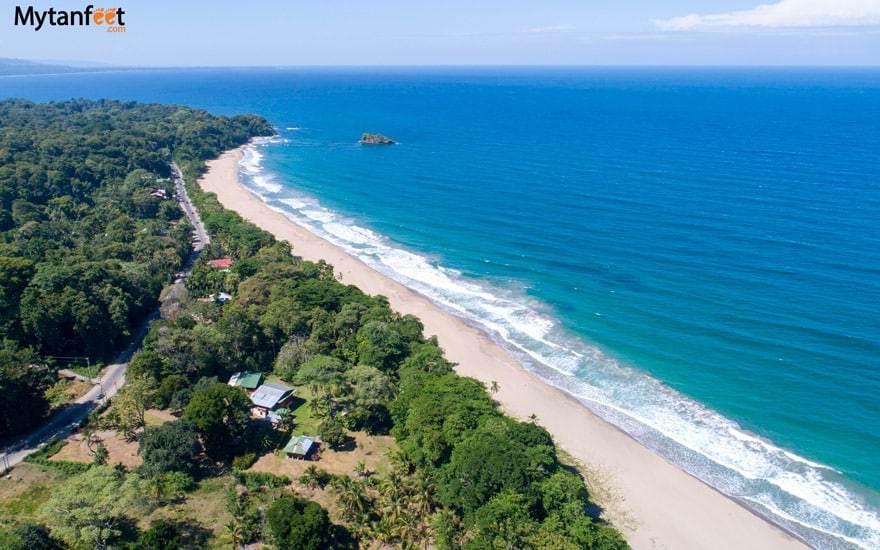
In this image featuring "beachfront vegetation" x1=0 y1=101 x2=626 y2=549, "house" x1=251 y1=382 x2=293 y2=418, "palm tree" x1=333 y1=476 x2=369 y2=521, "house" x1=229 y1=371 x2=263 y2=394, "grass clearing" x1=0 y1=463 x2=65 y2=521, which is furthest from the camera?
"house" x1=229 y1=371 x2=263 y2=394

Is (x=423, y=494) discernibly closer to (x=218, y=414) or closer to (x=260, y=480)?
(x=260, y=480)

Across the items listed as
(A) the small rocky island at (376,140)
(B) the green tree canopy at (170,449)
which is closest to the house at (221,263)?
(B) the green tree canopy at (170,449)

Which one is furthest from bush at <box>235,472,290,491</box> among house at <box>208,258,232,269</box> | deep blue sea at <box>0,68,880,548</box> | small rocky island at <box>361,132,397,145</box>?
small rocky island at <box>361,132,397,145</box>

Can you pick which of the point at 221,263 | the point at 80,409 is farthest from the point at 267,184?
the point at 80,409

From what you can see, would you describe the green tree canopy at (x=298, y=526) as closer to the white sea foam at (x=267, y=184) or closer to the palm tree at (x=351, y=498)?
the palm tree at (x=351, y=498)

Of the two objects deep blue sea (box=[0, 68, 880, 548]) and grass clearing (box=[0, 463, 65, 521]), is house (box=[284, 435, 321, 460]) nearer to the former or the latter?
grass clearing (box=[0, 463, 65, 521])

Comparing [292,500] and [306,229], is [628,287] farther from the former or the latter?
[306,229]

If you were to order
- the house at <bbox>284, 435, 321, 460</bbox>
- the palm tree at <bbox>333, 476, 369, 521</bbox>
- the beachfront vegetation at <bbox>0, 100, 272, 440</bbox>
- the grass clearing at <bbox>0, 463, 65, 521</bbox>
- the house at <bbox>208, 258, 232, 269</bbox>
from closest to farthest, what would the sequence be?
the grass clearing at <bbox>0, 463, 65, 521</bbox>, the palm tree at <bbox>333, 476, 369, 521</bbox>, the house at <bbox>284, 435, 321, 460</bbox>, the beachfront vegetation at <bbox>0, 100, 272, 440</bbox>, the house at <bbox>208, 258, 232, 269</bbox>
